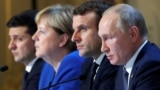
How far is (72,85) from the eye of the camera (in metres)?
2.02

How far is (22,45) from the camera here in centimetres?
249

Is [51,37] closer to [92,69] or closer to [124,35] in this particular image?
[92,69]

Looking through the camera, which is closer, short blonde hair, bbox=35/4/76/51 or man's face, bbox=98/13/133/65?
man's face, bbox=98/13/133/65

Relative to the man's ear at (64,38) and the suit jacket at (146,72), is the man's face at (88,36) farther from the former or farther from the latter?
the suit jacket at (146,72)

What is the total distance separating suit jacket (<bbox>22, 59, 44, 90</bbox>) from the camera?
7.80 feet

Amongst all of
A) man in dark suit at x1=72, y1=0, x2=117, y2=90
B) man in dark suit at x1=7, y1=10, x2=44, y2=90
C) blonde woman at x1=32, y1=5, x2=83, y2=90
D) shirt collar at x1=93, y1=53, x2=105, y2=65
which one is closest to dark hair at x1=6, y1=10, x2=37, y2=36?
man in dark suit at x1=7, y1=10, x2=44, y2=90

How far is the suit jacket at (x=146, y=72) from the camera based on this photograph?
1485 millimetres

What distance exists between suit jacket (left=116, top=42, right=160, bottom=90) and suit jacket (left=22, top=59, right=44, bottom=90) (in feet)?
3.00

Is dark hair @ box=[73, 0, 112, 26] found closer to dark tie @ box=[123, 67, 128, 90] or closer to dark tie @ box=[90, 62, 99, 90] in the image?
dark tie @ box=[90, 62, 99, 90]

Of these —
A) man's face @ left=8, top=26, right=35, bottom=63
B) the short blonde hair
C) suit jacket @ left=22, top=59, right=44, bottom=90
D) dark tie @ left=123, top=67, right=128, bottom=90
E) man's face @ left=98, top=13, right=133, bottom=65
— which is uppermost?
man's face @ left=98, top=13, right=133, bottom=65

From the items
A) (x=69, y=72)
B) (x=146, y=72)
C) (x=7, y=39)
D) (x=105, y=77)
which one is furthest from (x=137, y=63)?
(x=7, y=39)

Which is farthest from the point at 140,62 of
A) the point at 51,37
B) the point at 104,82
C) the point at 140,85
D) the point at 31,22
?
the point at 31,22

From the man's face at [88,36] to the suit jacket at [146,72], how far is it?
330mm

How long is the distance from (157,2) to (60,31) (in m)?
1.11
